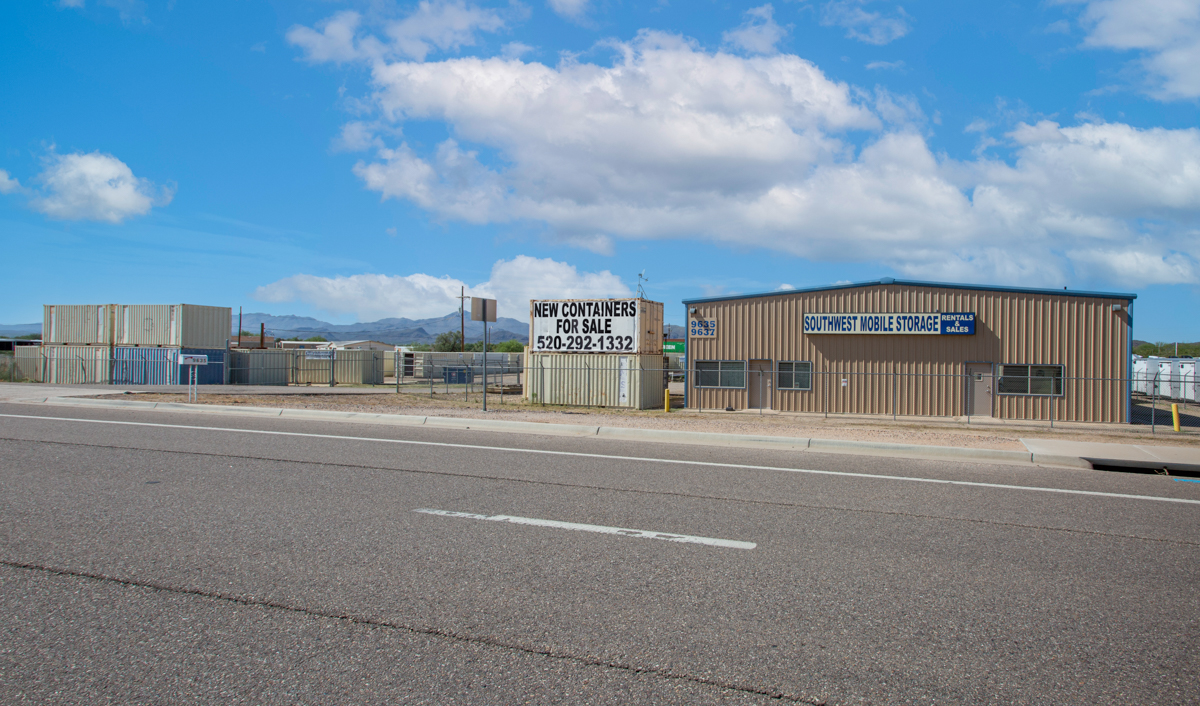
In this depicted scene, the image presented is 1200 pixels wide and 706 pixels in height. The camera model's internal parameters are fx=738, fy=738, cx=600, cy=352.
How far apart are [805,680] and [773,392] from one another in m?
24.7

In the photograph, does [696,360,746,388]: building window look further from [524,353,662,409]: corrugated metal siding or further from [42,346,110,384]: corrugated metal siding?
[42,346,110,384]: corrugated metal siding

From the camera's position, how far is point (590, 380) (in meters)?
28.3

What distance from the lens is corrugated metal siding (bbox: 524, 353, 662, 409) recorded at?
90.2 feet

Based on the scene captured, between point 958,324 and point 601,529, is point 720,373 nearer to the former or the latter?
point 958,324

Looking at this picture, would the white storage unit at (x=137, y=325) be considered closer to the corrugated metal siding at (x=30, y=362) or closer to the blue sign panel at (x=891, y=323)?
the corrugated metal siding at (x=30, y=362)

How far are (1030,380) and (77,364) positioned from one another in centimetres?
4451

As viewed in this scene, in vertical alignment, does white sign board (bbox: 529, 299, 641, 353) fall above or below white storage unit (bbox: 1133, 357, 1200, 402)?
above

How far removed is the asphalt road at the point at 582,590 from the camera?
134 inches

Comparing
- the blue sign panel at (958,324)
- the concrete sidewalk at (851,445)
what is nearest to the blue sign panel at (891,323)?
the blue sign panel at (958,324)

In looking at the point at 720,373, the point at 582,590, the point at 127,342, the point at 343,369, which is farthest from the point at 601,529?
the point at 127,342

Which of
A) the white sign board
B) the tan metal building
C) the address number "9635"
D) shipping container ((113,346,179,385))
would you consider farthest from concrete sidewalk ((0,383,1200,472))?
shipping container ((113,346,179,385))

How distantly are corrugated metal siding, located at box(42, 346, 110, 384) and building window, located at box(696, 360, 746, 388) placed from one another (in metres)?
31.0

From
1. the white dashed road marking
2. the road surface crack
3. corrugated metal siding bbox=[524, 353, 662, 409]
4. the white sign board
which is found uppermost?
the white sign board

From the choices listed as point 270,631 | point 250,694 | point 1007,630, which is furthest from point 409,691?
point 1007,630
